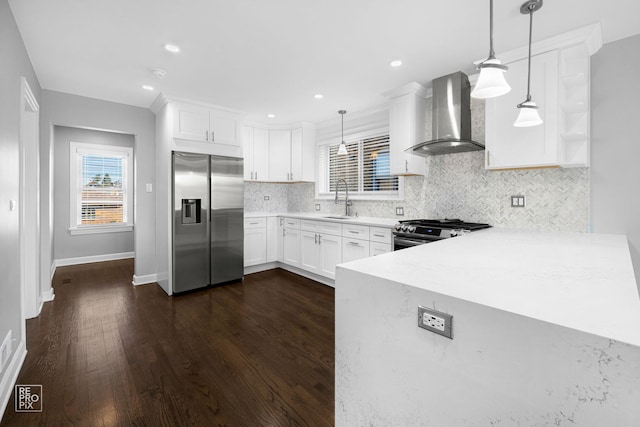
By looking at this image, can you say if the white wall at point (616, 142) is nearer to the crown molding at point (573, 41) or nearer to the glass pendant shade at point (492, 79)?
the crown molding at point (573, 41)

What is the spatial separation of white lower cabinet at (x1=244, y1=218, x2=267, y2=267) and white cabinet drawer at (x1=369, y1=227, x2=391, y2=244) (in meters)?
1.95

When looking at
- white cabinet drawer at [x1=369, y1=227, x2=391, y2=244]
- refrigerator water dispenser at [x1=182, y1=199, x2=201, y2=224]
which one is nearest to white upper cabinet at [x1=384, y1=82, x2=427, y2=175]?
white cabinet drawer at [x1=369, y1=227, x2=391, y2=244]

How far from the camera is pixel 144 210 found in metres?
4.04

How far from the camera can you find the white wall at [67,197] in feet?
16.2

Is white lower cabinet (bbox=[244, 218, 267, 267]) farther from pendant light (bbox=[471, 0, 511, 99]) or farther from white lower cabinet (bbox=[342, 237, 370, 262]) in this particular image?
pendant light (bbox=[471, 0, 511, 99])

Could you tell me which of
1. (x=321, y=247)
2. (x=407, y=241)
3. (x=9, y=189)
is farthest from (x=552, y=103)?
(x=9, y=189)

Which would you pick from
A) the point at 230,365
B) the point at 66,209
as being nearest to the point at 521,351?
the point at 230,365

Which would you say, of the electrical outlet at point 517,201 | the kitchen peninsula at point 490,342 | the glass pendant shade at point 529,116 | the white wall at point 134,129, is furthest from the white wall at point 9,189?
the electrical outlet at point 517,201

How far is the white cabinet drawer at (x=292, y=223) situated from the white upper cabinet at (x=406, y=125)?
5.60 ft

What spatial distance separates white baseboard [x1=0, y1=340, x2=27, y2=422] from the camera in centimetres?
170

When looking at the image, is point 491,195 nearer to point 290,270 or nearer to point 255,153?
point 290,270

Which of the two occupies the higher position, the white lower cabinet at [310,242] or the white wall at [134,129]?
the white wall at [134,129]

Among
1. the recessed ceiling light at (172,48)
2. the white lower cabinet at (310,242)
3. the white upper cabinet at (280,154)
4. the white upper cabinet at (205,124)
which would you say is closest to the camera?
the recessed ceiling light at (172,48)

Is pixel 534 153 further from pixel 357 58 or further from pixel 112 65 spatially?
pixel 112 65
